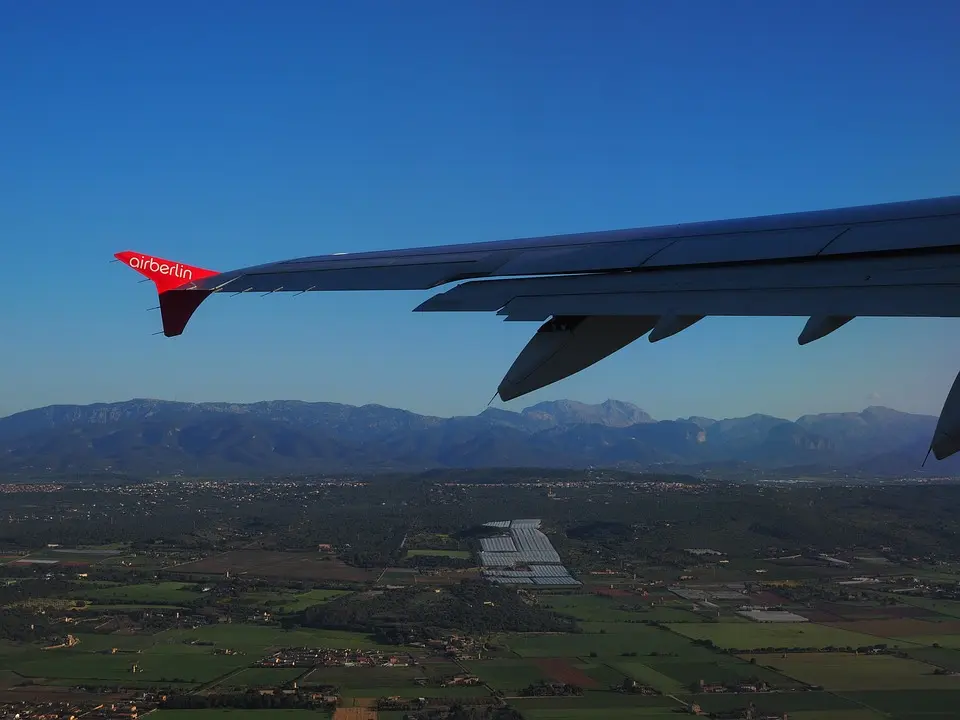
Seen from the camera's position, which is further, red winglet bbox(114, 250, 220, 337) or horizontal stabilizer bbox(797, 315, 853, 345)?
red winglet bbox(114, 250, 220, 337)

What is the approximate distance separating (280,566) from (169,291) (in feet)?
247

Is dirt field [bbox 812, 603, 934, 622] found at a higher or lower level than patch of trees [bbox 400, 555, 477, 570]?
lower

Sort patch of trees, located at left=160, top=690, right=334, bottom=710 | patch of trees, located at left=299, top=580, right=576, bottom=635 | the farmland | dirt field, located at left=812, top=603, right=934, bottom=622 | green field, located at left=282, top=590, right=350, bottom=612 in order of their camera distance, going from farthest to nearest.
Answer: green field, located at left=282, top=590, right=350, bottom=612, patch of trees, located at left=299, top=580, right=576, bottom=635, dirt field, located at left=812, top=603, right=934, bottom=622, the farmland, patch of trees, located at left=160, top=690, right=334, bottom=710

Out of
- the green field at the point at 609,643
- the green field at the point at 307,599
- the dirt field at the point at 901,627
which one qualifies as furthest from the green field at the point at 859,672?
the green field at the point at 307,599

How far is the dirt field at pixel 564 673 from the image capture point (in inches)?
1481

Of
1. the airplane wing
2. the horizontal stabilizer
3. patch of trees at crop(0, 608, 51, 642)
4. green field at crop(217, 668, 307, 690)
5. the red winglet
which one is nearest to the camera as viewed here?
the airplane wing

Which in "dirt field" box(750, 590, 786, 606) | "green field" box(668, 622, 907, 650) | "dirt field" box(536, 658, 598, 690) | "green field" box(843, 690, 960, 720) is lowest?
"dirt field" box(750, 590, 786, 606)

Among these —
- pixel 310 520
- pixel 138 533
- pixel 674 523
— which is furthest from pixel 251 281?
pixel 310 520

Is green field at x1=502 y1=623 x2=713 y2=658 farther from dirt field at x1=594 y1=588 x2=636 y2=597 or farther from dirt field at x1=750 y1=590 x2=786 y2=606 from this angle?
dirt field at x1=750 y1=590 x2=786 y2=606

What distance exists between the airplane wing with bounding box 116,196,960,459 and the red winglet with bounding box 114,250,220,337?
0.01 metres

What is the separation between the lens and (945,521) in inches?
3516

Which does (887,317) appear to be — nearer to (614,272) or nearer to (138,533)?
(614,272)

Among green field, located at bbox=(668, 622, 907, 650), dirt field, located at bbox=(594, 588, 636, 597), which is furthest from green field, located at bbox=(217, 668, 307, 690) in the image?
dirt field, located at bbox=(594, 588, 636, 597)

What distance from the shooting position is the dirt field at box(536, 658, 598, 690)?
3761cm
